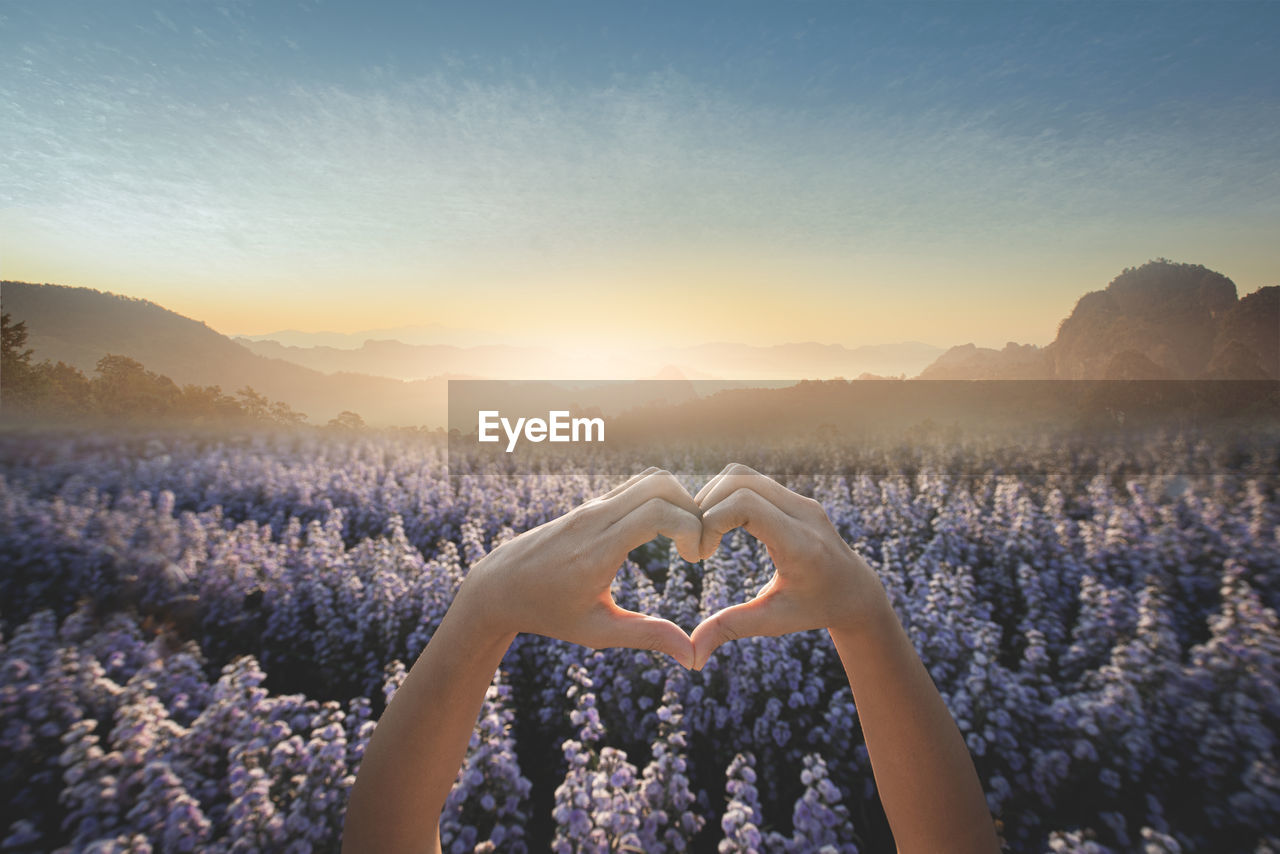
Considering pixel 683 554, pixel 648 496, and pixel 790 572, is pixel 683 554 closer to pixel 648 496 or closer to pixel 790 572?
pixel 648 496

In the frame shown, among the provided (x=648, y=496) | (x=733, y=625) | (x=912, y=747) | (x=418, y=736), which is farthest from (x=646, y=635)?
(x=912, y=747)

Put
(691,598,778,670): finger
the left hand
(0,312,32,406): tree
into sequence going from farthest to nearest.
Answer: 1. (0,312,32,406): tree
2. (691,598,778,670): finger
3. the left hand

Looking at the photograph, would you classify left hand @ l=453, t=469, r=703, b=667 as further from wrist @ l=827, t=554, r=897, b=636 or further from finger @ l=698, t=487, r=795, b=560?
wrist @ l=827, t=554, r=897, b=636

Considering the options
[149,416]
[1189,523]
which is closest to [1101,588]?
[1189,523]

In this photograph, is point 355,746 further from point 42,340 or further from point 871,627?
point 42,340

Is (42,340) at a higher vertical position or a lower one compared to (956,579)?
higher

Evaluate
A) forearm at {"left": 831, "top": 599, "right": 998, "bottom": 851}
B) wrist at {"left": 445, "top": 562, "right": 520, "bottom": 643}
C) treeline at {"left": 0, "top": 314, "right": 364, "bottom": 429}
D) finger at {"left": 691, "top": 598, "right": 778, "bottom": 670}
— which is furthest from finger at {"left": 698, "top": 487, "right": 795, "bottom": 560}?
treeline at {"left": 0, "top": 314, "right": 364, "bottom": 429}

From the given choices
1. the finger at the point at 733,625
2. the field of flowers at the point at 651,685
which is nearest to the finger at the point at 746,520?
the finger at the point at 733,625
